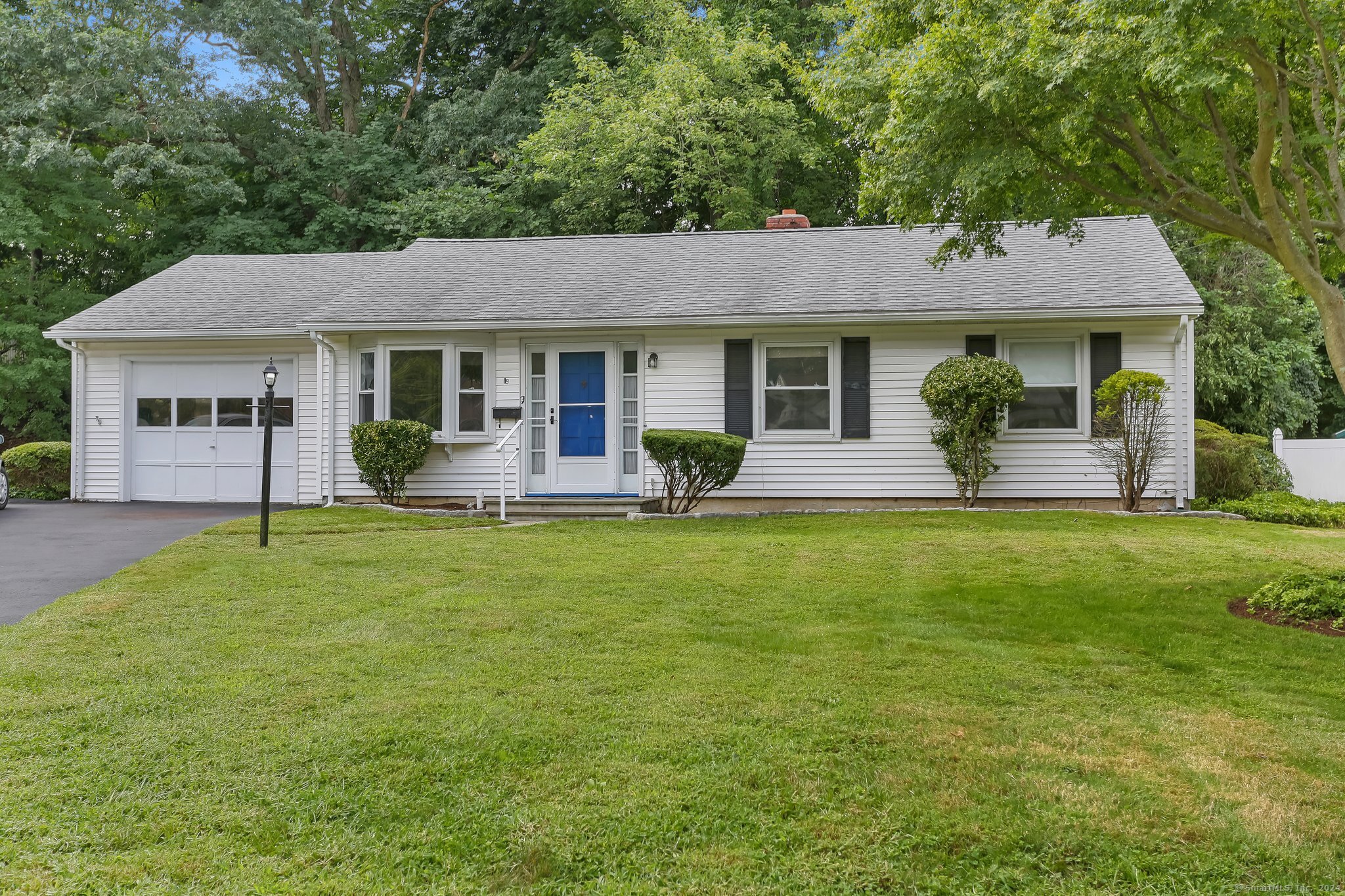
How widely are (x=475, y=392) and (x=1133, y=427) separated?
27.9 feet

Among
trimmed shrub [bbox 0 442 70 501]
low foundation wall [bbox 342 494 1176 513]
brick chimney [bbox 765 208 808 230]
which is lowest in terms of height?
low foundation wall [bbox 342 494 1176 513]

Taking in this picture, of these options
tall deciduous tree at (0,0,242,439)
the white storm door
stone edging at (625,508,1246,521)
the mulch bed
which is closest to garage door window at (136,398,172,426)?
tall deciduous tree at (0,0,242,439)

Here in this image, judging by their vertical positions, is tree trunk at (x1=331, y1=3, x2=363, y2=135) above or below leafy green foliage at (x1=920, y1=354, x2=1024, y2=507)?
above

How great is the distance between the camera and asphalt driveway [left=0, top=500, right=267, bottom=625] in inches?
269

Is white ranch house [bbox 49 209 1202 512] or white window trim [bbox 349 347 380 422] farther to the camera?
white window trim [bbox 349 347 380 422]

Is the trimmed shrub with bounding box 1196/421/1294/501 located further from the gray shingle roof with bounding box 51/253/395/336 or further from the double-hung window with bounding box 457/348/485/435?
the gray shingle roof with bounding box 51/253/395/336

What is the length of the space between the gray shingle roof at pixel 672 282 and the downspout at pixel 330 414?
49 centimetres

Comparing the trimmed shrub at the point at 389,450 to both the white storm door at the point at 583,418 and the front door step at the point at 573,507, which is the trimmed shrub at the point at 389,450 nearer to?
the front door step at the point at 573,507

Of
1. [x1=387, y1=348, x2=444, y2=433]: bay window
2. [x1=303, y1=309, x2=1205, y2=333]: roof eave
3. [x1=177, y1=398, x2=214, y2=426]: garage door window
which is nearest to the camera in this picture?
[x1=303, y1=309, x2=1205, y2=333]: roof eave

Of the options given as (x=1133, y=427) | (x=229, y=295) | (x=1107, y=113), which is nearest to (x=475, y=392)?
(x=229, y=295)

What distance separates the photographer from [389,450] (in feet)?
40.6

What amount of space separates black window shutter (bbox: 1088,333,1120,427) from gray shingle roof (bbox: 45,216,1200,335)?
53 cm

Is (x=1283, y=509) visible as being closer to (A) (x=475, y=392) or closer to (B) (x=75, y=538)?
(A) (x=475, y=392)

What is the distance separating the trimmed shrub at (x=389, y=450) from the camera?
12.4 meters
